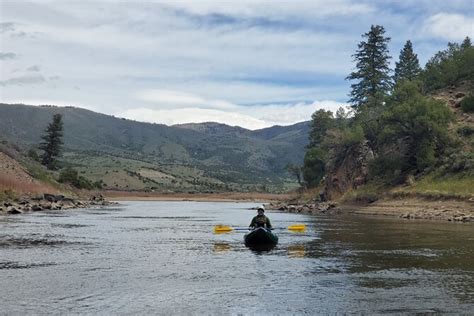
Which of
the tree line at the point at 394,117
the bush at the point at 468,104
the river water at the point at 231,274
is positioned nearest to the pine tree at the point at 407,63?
the tree line at the point at 394,117

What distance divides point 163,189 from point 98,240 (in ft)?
473

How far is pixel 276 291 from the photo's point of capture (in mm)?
21562

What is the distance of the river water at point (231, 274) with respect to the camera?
746 inches

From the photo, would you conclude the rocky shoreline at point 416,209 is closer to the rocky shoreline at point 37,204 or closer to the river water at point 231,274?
the river water at point 231,274

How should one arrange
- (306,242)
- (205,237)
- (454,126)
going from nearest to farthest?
(306,242)
(205,237)
(454,126)

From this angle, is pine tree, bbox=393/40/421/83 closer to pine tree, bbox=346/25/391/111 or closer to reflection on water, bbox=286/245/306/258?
pine tree, bbox=346/25/391/111

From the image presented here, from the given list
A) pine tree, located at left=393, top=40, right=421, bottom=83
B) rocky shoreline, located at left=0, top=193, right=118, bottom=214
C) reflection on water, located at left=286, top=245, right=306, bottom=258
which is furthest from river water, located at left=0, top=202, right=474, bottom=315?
pine tree, located at left=393, top=40, right=421, bottom=83

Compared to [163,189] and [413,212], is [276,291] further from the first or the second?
[163,189]

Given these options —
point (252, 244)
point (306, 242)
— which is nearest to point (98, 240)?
point (252, 244)

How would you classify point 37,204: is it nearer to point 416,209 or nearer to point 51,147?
point 416,209

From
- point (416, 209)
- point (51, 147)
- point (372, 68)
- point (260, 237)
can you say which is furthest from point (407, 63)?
point (260, 237)

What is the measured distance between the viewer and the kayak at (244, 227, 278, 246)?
118ft

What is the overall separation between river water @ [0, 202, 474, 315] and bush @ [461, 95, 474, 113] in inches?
1988

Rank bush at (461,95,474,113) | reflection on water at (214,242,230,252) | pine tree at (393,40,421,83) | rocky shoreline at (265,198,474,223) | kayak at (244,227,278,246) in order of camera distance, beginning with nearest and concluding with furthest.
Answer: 1. reflection on water at (214,242,230,252)
2. kayak at (244,227,278,246)
3. rocky shoreline at (265,198,474,223)
4. bush at (461,95,474,113)
5. pine tree at (393,40,421,83)
